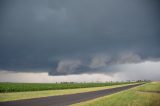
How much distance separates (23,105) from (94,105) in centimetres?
810

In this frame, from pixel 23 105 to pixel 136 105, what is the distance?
1285 cm

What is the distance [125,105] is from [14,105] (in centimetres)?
1258

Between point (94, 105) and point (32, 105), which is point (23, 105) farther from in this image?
point (94, 105)

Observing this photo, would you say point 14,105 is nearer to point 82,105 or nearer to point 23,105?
point 23,105

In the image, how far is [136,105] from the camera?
27.2 m

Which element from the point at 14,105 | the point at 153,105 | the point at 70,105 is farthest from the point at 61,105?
the point at 153,105

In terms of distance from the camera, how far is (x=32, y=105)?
2612 centimetres

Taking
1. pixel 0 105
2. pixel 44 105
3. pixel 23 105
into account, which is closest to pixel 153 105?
pixel 44 105

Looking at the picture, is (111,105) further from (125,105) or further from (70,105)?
(70,105)

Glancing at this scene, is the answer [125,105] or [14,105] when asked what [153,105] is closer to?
[125,105]

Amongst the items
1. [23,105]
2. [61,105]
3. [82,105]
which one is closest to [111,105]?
[82,105]

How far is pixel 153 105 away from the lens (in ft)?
86.7

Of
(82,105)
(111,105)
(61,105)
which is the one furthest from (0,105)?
(111,105)

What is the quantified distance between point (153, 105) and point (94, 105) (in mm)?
6643
